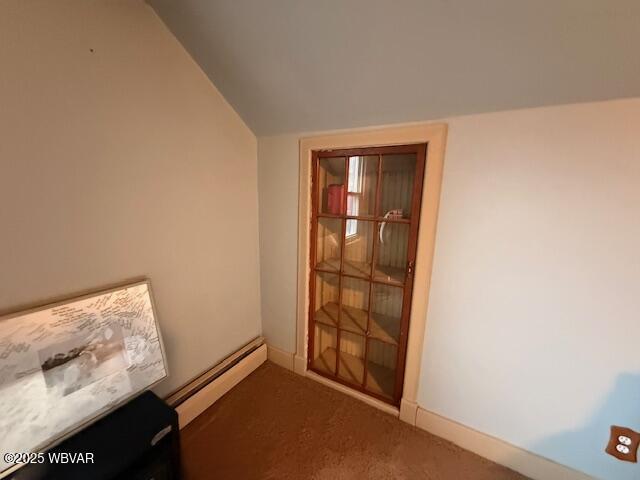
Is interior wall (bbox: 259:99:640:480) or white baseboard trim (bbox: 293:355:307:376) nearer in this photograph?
interior wall (bbox: 259:99:640:480)

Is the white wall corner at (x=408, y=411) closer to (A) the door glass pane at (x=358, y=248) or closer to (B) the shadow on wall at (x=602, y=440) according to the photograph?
(B) the shadow on wall at (x=602, y=440)

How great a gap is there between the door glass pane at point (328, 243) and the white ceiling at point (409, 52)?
2.06ft

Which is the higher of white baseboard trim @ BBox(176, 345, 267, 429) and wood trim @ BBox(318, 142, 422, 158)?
wood trim @ BBox(318, 142, 422, 158)

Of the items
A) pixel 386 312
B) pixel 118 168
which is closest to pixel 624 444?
pixel 386 312

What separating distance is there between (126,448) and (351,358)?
4.77 ft

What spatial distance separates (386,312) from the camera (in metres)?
1.85

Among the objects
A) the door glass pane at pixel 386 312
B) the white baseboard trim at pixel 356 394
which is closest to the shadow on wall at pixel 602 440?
the white baseboard trim at pixel 356 394

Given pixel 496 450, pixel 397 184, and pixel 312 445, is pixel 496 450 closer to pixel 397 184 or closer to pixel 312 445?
pixel 312 445

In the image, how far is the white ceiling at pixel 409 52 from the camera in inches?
32.2

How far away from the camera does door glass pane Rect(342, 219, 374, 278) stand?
1721 mm

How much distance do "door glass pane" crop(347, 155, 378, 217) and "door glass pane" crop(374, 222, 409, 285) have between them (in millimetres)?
158

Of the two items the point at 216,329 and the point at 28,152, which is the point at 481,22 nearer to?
the point at 28,152

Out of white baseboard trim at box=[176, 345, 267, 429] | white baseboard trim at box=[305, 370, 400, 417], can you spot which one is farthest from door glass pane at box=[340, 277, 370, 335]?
white baseboard trim at box=[176, 345, 267, 429]

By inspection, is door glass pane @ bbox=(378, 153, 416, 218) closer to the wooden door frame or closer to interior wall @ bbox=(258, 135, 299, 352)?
the wooden door frame
